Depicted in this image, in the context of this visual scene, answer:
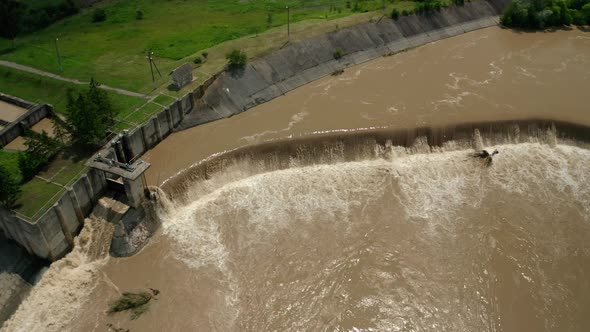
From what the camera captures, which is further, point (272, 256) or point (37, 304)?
point (272, 256)

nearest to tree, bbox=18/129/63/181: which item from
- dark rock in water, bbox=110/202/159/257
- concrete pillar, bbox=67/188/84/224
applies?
concrete pillar, bbox=67/188/84/224

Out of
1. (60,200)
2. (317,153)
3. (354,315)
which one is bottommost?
(354,315)

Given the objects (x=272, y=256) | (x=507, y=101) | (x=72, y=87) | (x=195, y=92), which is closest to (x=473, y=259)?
(x=272, y=256)

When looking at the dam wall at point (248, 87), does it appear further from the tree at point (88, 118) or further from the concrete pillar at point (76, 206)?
the tree at point (88, 118)

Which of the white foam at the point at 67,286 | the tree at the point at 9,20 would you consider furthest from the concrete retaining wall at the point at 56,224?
the tree at the point at 9,20

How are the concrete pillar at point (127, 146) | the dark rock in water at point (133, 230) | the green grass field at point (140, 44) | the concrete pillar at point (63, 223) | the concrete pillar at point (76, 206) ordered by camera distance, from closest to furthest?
the concrete pillar at point (63, 223) < the concrete pillar at point (76, 206) < the dark rock in water at point (133, 230) < the concrete pillar at point (127, 146) < the green grass field at point (140, 44)

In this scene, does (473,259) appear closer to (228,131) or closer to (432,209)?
(432,209)

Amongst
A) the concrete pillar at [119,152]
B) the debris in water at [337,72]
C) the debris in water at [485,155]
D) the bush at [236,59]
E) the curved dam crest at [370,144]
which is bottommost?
the debris in water at [485,155]
